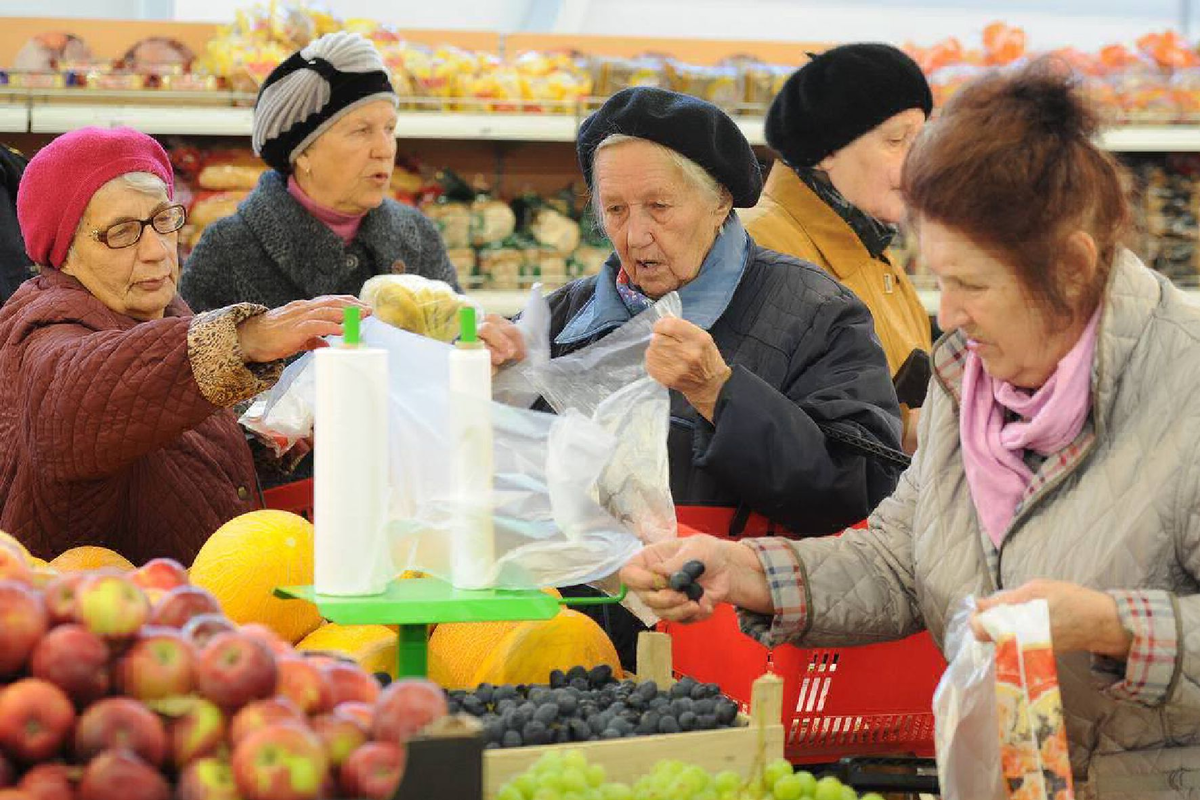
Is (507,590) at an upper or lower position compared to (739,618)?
upper

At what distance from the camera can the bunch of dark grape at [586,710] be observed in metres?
1.69

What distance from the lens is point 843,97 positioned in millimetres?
3264

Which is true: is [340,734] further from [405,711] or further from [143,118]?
[143,118]

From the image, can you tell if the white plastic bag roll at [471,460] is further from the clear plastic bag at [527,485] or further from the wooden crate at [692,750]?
the wooden crate at [692,750]

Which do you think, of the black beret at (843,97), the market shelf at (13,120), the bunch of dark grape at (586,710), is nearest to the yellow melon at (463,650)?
the bunch of dark grape at (586,710)

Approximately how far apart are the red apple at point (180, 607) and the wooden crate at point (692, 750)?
0.48m

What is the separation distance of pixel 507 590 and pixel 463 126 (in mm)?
2977

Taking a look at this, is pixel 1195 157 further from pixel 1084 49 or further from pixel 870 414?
pixel 870 414

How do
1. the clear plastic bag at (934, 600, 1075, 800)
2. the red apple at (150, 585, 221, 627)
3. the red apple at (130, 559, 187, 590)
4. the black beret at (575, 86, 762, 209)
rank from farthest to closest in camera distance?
the black beret at (575, 86, 762, 209)
the clear plastic bag at (934, 600, 1075, 800)
the red apple at (130, 559, 187, 590)
the red apple at (150, 585, 221, 627)

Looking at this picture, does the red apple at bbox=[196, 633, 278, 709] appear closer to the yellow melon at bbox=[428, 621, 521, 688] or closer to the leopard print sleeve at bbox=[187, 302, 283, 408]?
the yellow melon at bbox=[428, 621, 521, 688]

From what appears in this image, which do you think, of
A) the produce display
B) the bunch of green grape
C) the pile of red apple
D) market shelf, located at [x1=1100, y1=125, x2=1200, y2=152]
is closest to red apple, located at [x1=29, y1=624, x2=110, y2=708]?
the pile of red apple

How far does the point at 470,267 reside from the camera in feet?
15.4

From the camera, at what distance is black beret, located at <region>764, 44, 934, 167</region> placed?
10.7 feet

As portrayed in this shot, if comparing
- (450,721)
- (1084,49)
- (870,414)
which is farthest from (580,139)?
(1084,49)
